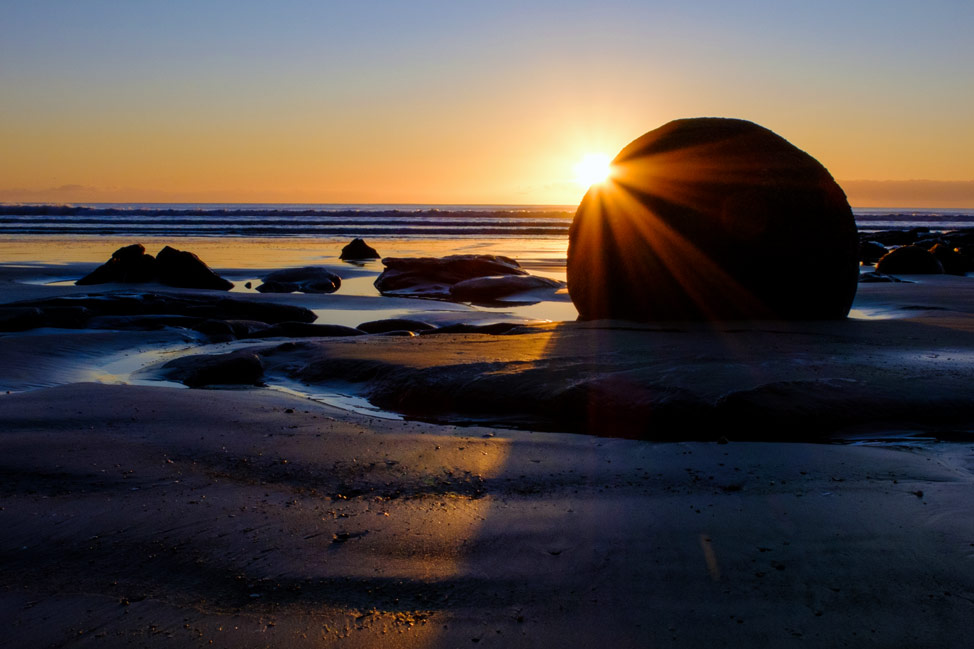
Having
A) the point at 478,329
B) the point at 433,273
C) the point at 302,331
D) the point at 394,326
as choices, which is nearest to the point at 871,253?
the point at 433,273

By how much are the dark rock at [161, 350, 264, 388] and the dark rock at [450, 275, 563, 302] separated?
7.19 meters

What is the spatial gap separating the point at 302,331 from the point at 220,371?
2644 millimetres

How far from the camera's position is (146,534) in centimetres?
292

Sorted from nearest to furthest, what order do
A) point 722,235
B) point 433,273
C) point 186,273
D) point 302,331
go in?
point 722,235 → point 302,331 → point 186,273 → point 433,273

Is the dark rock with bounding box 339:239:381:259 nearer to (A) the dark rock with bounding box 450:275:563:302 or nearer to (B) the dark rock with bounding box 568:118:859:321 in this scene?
(A) the dark rock with bounding box 450:275:563:302

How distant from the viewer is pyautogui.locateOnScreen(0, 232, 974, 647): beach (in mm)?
2352

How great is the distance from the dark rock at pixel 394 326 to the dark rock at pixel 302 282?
5058 millimetres

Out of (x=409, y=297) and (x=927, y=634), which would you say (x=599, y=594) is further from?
(x=409, y=297)

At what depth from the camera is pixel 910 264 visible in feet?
55.8

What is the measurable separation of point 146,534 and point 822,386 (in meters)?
3.84

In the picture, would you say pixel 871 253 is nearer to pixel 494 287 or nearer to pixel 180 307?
pixel 494 287

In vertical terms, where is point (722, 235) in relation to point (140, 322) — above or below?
above

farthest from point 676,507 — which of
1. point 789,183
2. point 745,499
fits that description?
point 789,183

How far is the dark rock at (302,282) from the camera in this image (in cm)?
1422
